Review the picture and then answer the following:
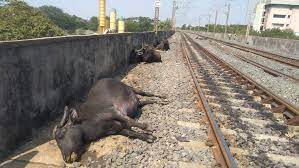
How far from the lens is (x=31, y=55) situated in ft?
19.8

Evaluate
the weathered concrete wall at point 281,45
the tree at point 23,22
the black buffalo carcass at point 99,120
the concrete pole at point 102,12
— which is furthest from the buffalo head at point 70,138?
the weathered concrete wall at point 281,45

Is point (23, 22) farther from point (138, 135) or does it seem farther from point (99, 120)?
point (138, 135)

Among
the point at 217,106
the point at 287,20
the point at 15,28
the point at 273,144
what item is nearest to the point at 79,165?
the point at 273,144

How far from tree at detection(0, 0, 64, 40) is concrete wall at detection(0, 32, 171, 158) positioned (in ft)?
47.5

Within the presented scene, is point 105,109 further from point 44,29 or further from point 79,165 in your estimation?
point 44,29

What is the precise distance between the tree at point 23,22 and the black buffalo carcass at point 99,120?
16604 mm

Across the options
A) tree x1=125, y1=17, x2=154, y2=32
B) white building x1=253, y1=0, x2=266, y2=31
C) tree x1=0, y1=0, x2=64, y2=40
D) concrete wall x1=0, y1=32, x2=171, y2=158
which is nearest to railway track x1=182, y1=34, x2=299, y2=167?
concrete wall x1=0, y1=32, x2=171, y2=158

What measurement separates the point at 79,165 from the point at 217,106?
14.8 ft

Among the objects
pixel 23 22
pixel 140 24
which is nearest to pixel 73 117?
pixel 23 22

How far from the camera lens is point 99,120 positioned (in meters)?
5.87

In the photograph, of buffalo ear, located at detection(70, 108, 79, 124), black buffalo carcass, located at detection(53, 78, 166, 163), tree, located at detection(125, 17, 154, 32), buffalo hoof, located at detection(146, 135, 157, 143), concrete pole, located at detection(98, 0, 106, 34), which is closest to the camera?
black buffalo carcass, located at detection(53, 78, 166, 163)

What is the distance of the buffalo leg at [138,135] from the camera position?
595 cm

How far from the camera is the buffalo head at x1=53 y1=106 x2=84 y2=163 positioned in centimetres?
511

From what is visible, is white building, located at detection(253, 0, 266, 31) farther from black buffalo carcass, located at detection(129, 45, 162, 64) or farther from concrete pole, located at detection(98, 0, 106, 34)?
black buffalo carcass, located at detection(129, 45, 162, 64)
